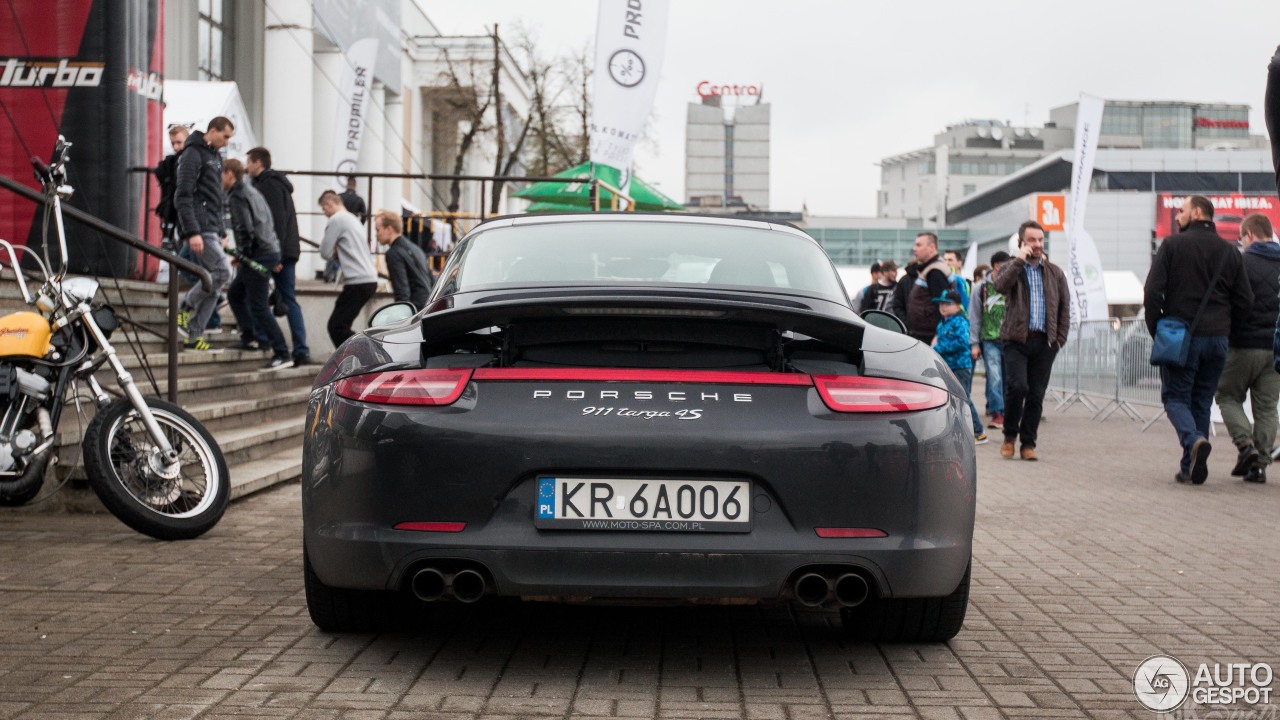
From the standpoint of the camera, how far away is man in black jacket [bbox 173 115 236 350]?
421 inches

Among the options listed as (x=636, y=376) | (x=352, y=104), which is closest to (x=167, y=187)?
(x=636, y=376)

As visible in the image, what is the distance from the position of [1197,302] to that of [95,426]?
290 inches

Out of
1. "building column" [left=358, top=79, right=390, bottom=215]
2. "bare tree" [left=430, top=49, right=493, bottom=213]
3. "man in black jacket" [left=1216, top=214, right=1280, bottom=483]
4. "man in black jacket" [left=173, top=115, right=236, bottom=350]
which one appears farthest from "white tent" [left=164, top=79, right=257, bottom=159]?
"bare tree" [left=430, top=49, right=493, bottom=213]

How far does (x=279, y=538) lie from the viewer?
637 cm

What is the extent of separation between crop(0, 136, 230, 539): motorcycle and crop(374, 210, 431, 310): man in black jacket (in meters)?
5.12

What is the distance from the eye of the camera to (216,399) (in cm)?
922

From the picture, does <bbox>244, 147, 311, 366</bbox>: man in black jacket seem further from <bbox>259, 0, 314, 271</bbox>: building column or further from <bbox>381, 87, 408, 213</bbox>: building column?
<bbox>381, 87, 408, 213</bbox>: building column

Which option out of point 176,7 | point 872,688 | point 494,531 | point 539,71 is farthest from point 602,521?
point 539,71

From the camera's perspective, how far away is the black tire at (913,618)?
13.8ft

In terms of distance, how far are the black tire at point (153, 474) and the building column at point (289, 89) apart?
22.6 meters

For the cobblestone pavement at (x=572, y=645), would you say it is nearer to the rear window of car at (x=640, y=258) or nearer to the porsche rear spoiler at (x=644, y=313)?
the porsche rear spoiler at (x=644, y=313)

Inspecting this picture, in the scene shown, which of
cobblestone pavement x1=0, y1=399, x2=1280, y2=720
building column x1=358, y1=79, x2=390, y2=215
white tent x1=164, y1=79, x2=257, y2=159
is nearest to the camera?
cobblestone pavement x1=0, y1=399, x2=1280, y2=720

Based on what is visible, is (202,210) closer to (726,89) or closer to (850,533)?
(850,533)

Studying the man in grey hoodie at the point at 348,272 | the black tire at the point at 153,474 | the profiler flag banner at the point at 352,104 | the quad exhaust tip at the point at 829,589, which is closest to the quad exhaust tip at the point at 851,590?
the quad exhaust tip at the point at 829,589
